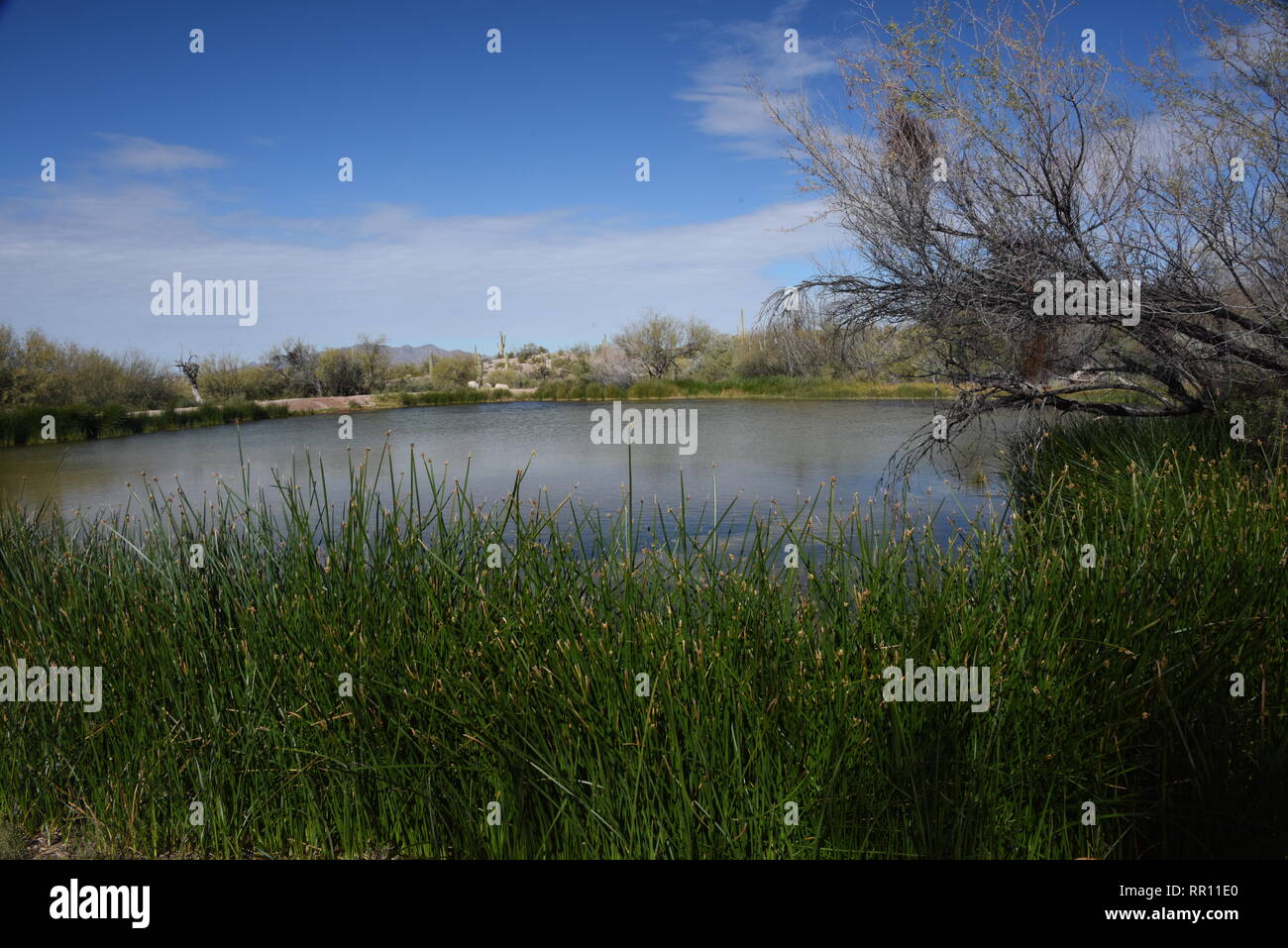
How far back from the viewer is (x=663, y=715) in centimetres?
252

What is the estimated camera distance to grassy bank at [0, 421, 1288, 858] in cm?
237

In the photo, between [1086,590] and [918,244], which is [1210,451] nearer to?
[918,244]

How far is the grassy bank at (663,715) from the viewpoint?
237cm

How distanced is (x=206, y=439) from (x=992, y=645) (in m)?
15.0
